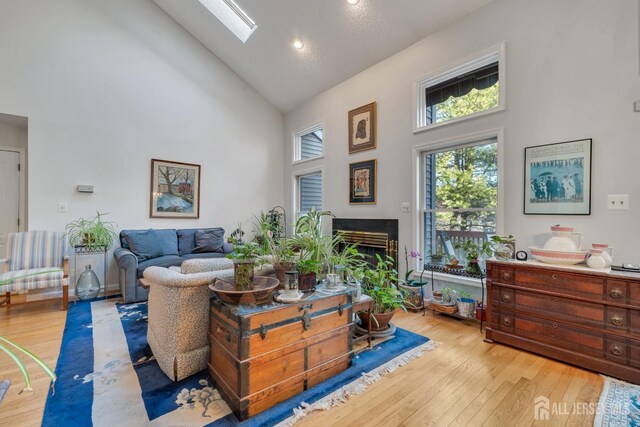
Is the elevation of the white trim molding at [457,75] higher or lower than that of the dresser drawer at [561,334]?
higher

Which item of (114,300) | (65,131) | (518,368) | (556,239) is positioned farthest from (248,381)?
(65,131)

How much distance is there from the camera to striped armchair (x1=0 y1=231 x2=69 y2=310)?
325 centimetres

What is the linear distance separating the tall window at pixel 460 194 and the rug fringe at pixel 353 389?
148 cm

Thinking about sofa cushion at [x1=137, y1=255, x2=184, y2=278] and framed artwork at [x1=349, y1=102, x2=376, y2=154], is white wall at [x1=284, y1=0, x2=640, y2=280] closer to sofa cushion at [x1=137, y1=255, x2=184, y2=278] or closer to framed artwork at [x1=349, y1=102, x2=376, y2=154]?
framed artwork at [x1=349, y1=102, x2=376, y2=154]

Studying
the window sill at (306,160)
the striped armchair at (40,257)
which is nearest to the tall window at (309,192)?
the window sill at (306,160)

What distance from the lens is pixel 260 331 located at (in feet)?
5.42

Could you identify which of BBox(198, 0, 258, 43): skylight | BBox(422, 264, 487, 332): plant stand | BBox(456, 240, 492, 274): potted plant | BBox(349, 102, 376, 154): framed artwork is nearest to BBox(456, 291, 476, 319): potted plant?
BBox(422, 264, 487, 332): plant stand

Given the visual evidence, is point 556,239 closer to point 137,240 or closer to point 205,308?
point 205,308

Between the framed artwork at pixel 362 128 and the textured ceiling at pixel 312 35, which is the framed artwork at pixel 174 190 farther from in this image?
the framed artwork at pixel 362 128

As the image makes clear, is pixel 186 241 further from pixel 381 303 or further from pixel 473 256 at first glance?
pixel 473 256

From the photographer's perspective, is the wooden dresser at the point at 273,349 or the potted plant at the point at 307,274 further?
the potted plant at the point at 307,274

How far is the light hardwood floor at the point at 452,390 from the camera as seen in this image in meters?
1.63

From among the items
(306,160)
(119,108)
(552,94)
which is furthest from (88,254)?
(552,94)

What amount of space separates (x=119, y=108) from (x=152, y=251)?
2.16m
